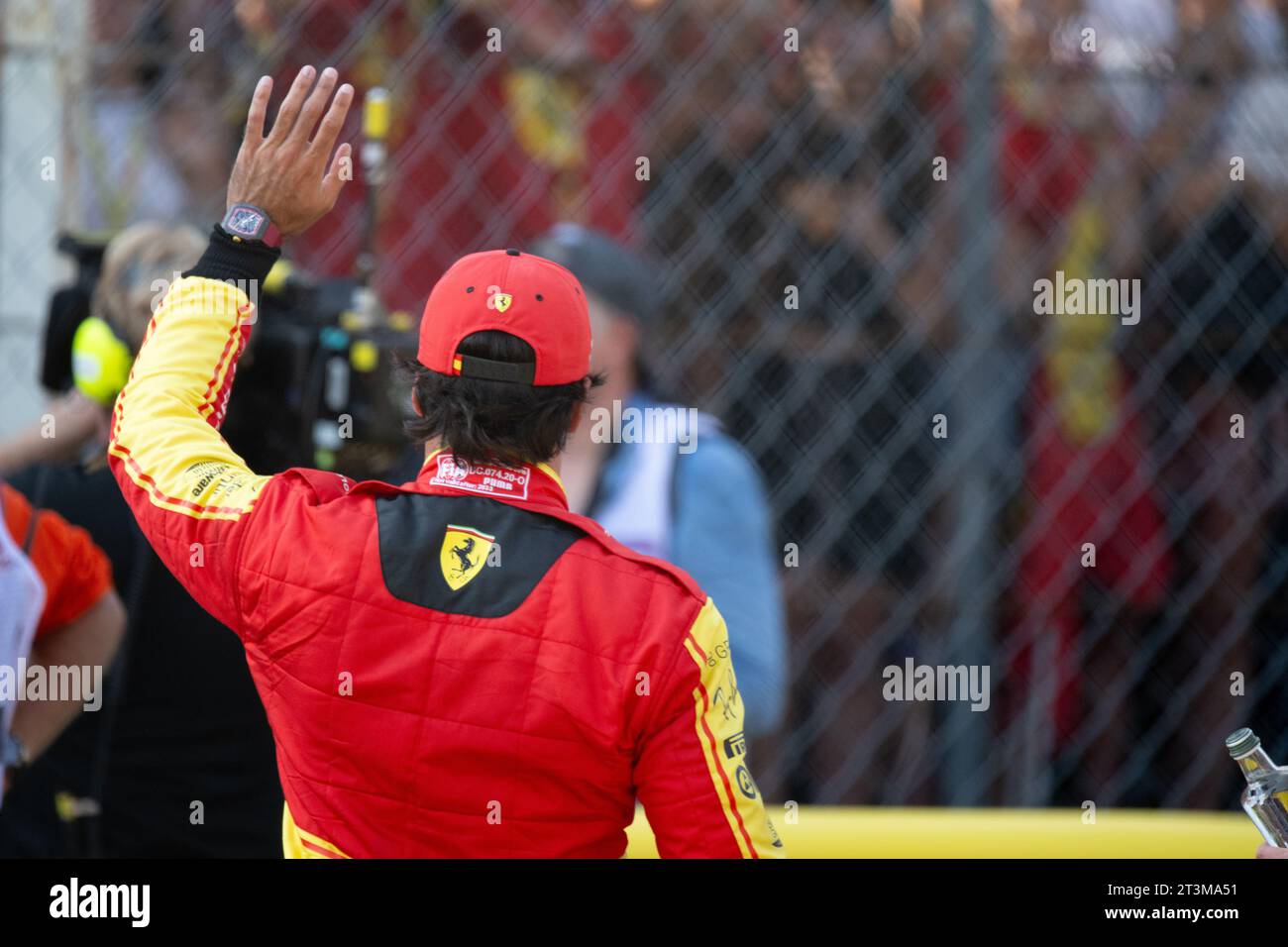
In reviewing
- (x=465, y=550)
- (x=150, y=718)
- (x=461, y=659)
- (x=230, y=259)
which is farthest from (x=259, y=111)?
(x=150, y=718)

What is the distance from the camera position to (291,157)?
167 centimetres

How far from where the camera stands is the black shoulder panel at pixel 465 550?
1513 mm

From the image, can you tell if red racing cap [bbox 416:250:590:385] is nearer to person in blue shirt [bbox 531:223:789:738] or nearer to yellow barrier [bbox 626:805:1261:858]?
person in blue shirt [bbox 531:223:789:738]

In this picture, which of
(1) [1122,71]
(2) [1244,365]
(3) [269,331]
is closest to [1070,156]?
(1) [1122,71]

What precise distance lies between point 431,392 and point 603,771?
1.44ft

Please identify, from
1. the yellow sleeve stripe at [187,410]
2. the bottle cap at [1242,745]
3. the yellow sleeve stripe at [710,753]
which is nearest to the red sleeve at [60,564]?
the yellow sleeve stripe at [187,410]

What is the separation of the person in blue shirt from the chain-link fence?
0.66 meters

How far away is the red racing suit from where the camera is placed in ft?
4.90

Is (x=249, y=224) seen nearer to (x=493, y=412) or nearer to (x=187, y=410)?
(x=187, y=410)

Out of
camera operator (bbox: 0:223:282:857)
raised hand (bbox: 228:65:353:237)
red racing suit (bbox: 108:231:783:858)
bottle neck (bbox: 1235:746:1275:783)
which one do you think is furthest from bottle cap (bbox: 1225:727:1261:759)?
camera operator (bbox: 0:223:282:857)

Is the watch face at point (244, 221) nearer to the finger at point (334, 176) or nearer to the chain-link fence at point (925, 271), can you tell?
the finger at point (334, 176)

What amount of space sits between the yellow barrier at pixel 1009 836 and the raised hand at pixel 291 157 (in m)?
1.50

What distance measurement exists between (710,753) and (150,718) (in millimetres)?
1298
